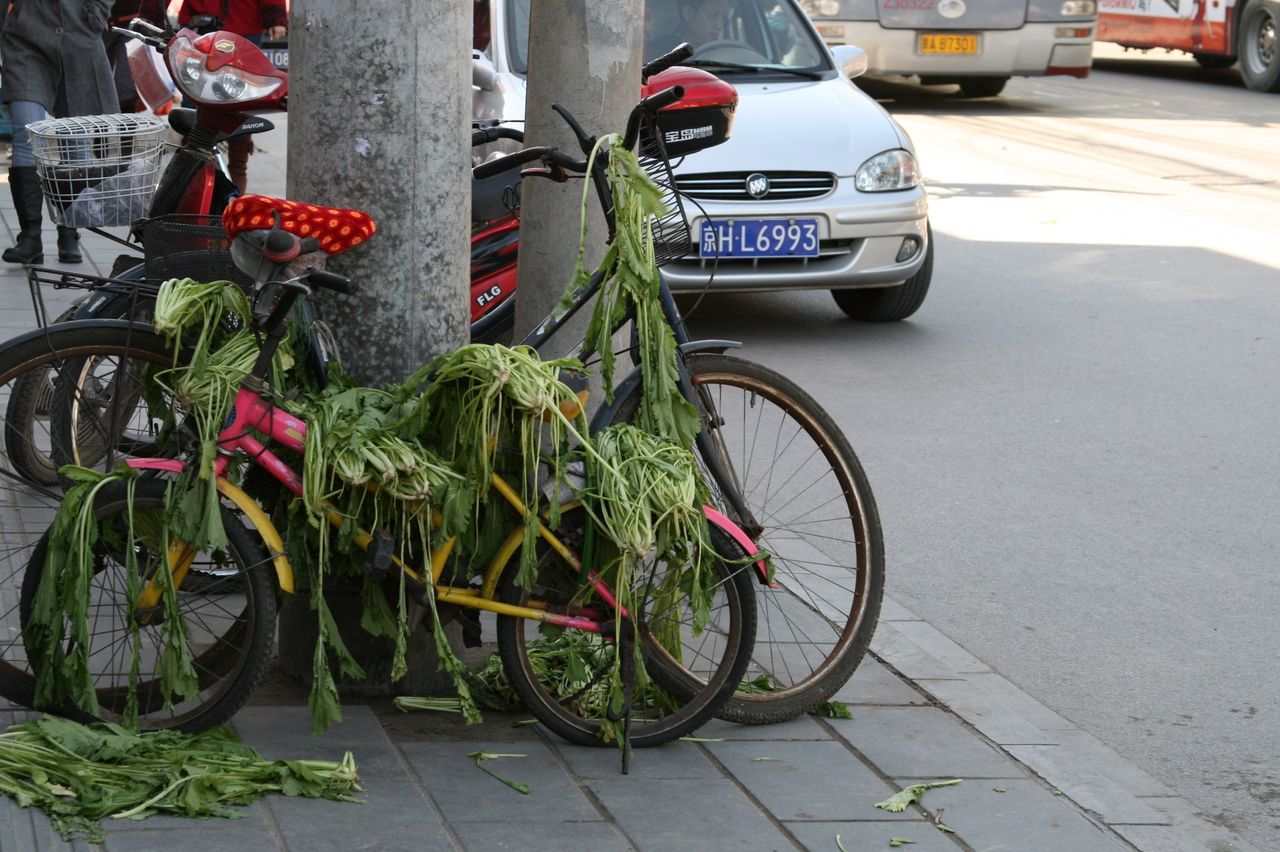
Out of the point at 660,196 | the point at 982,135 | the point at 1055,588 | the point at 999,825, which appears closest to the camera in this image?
the point at 999,825

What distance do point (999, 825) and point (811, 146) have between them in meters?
5.34

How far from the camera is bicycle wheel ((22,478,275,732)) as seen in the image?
3678 millimetres

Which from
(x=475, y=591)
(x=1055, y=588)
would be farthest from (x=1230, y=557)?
(x=475, y=591)

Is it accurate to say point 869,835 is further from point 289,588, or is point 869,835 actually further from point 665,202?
point 665,202

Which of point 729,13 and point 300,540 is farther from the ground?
point 729,13

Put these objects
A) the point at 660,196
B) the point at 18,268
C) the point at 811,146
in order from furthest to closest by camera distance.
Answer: the point at 18,268 → the point at 811,146 → the point at 660,196

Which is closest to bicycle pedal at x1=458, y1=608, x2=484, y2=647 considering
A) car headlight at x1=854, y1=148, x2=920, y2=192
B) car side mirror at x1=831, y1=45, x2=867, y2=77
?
car headlight at x1=854, y1=148, x2=920, y2=192

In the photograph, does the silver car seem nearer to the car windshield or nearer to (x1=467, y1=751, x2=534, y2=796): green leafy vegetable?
the car windshield

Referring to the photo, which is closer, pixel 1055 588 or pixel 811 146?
pixel 1055 588

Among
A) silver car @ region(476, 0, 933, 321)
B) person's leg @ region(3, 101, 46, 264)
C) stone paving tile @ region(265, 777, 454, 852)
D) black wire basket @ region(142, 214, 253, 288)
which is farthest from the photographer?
person's leg @ region(3, 101, 46, 264)

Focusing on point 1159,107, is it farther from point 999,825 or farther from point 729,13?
point 999,825

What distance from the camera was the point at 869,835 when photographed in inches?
139

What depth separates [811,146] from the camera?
335 inches

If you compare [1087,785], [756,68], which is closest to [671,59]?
[1087,785]
